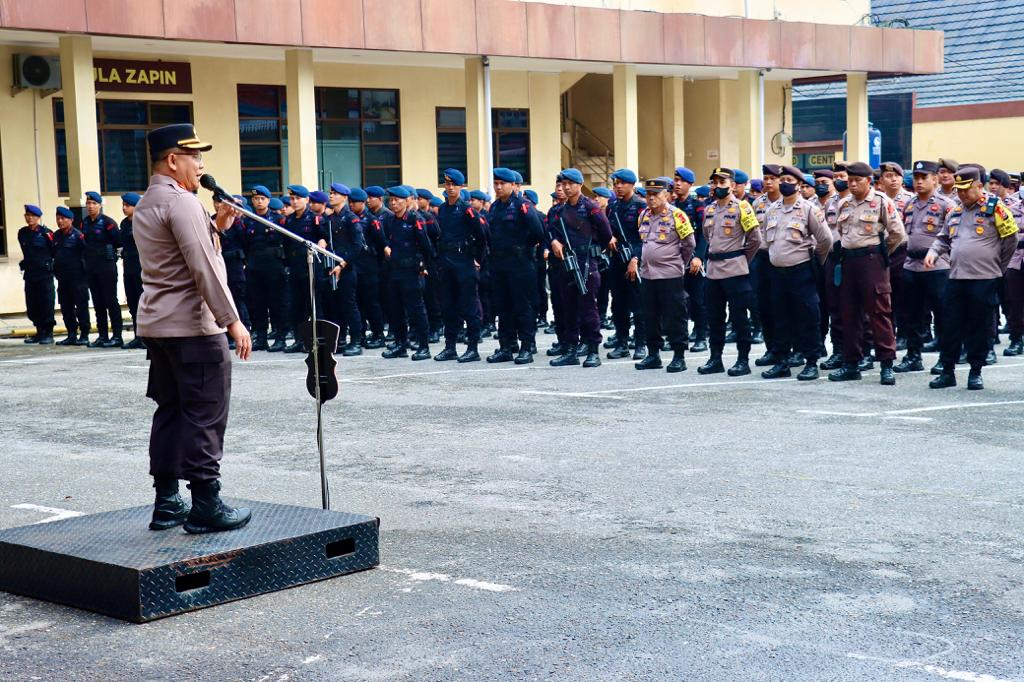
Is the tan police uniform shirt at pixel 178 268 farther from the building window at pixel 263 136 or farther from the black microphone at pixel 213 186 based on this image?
the building window at pixel 263 136

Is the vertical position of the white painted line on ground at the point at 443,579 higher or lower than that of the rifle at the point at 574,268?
lower

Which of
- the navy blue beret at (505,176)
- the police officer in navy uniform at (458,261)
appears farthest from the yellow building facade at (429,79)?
the navy blue beret at (505,176)

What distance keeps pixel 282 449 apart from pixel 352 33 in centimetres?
1513

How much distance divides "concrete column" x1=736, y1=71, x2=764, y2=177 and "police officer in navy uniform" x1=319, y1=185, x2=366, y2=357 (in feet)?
50.1

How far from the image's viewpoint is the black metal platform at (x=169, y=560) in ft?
18.8

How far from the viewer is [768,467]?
28.3 ft

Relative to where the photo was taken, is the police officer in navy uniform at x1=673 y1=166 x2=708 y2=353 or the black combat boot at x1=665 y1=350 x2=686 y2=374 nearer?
the black combat boot at x1=665 y1=350 x2=686 y2=374

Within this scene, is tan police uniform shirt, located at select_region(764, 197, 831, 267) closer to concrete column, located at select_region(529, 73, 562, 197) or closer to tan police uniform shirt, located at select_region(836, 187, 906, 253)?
tan police uniform shirt, located at select_region(836, 187, 906, 253)

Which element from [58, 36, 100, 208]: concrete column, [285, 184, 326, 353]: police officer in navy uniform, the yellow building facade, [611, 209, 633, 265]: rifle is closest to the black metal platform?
[611, 209, 633, 265]: rifle

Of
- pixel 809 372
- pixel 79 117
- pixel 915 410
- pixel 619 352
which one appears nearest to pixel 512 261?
pixel 619 352

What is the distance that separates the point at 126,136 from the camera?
25484 millimetres

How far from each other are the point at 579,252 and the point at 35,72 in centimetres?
1212

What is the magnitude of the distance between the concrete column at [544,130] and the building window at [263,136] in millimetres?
5814

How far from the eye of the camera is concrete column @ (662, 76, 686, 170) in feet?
110
